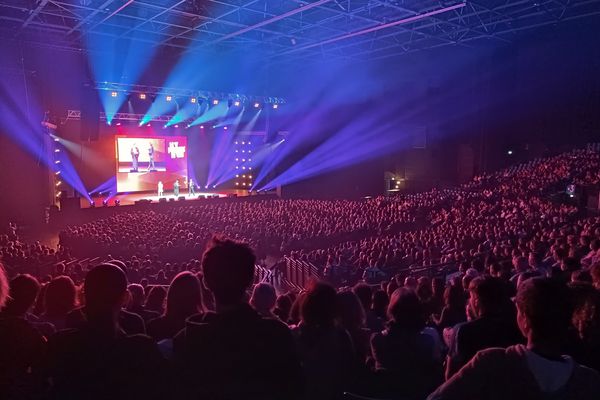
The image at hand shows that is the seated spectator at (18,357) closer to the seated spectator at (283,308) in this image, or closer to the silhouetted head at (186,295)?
the silhouetted head at (186,295)

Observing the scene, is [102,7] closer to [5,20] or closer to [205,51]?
[5,20]

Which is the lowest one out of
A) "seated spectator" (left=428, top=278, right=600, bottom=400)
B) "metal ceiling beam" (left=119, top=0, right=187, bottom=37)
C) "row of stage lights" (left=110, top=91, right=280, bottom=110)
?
"seated spectator" (left=428, top=278, right=600, bottom=400)

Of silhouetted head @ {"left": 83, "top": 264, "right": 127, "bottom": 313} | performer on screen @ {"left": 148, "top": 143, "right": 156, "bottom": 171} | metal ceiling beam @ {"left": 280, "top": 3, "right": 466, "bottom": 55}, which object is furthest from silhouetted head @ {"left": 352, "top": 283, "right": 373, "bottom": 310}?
performer on screen @ {"left": 148, "top": 143, "right": 156, "bottom": 171}

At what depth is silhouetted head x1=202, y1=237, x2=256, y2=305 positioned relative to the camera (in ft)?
6.25

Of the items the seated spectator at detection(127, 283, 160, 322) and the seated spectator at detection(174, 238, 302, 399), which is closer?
the seated spectator at detection(174, 238, 302, 399)

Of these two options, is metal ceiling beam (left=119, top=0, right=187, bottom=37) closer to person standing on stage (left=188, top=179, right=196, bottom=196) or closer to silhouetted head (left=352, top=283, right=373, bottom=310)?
person standing on stage (left=188, top=179, right=196, bottom=196)

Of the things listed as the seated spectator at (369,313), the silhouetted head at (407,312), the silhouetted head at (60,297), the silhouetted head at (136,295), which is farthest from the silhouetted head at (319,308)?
the silhouetted head at (136,295)

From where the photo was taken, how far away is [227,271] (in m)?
1.92

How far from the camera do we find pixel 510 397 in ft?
5.64

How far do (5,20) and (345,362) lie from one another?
72.3 feet

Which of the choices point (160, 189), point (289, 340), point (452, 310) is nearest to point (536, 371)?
point (289, 340)

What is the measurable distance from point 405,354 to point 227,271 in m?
1.55

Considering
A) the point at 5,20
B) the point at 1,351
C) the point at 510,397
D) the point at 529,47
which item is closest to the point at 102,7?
the point at 5,20

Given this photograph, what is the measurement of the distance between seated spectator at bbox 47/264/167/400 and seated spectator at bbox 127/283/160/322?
73.3 inches
